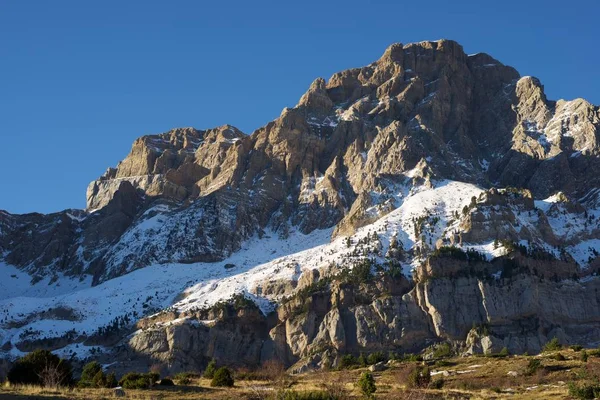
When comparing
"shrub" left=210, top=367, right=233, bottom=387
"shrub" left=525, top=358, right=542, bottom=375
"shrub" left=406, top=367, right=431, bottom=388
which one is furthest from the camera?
"shrub" left=525, top=358, right=542, bottom=375

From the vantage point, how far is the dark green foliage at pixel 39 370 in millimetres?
68188

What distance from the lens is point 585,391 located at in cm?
5919

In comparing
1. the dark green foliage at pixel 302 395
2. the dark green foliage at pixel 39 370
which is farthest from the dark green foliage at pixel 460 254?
the dark green foliage at pixel 302 395

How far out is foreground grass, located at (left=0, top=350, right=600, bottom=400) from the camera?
189 ft

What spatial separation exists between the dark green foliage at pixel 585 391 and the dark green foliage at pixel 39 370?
4037cm

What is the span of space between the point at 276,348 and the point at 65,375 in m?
111

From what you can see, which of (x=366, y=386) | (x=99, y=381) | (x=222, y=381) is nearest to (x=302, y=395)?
(x=366, y=386)

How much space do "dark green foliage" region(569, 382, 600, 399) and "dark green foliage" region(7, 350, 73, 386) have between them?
1589 inches

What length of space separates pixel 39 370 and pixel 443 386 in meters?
36.9

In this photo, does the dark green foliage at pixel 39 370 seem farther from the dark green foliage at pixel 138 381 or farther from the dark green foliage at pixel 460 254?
the dark green foliage at pixel 460 254

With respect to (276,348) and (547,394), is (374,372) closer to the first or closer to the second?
(547,394)

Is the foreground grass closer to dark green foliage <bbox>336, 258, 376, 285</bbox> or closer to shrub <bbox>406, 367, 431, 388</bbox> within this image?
shrub <bbox>406, 367, 431, 388</bbox>

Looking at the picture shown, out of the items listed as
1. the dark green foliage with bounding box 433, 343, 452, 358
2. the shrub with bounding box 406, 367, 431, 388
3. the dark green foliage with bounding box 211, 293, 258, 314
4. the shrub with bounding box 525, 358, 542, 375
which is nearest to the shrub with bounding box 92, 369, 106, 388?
the shrub with bounding box 406, 367, 431, 388

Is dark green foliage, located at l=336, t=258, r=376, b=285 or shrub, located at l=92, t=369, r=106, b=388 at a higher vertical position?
dark green foliage, located at l=336, t=258, r=376, b=285
